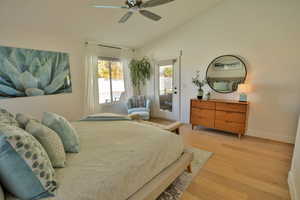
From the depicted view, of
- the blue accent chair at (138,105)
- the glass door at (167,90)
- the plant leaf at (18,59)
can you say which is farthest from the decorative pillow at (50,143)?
the glass door at (167,90)

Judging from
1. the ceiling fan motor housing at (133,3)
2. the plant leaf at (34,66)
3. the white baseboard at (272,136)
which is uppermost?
the ceiling fan motor housing at (133,3)

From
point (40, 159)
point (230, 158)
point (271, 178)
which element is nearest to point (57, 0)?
point (40, 159)

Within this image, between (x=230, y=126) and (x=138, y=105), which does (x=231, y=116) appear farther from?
(x=138, y=105)

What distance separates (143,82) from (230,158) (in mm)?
3459

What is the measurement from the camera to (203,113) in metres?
3.70

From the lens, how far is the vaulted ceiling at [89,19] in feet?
8.46

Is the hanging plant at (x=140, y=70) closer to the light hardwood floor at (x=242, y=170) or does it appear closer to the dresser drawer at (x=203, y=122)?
the dresser drawer at (x=203, y=122)

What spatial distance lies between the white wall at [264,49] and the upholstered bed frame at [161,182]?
2.45m

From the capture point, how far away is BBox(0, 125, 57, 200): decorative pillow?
91 cm

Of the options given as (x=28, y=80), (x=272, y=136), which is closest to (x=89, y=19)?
(x=28, y=80)

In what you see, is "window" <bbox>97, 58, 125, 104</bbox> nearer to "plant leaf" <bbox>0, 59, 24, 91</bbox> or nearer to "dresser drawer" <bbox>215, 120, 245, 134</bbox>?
"plant leaf" <bbox>0, 59, 24, 91</bbox>

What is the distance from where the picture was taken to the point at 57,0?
2.52m

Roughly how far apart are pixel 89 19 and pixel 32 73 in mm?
1564

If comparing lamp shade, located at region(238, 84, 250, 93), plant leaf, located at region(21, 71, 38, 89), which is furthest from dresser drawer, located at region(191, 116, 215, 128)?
plant leaf, located at region(21, 71, 38, 89)
